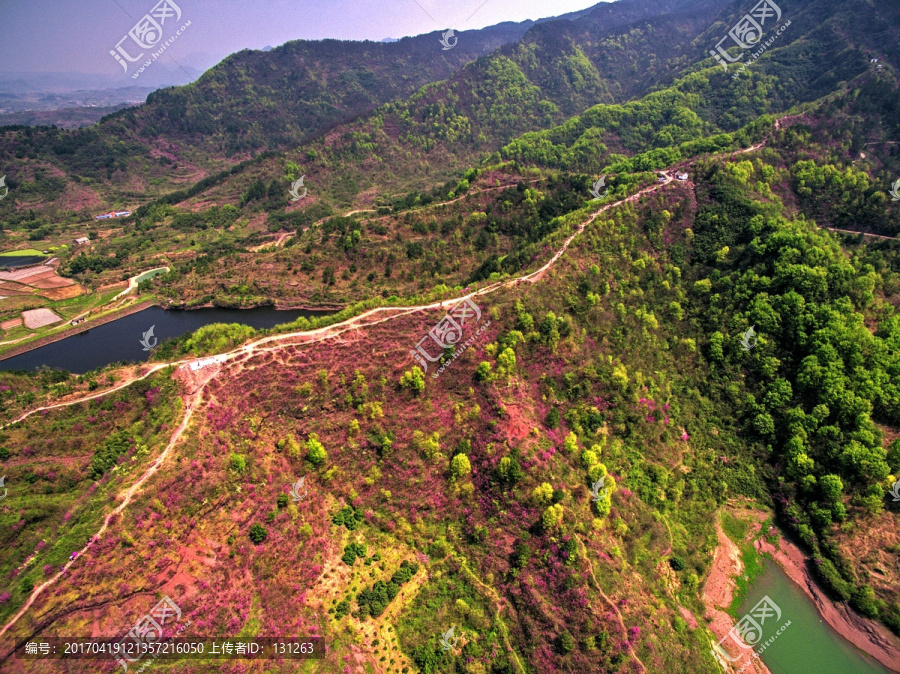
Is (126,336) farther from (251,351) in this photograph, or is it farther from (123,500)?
(123,500)

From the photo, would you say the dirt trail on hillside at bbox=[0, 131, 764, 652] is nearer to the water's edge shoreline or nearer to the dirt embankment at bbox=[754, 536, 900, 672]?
the dirt embankment at bbox=[754, 536, 900, 672]

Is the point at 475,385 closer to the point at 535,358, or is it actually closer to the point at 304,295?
the point at 535,358

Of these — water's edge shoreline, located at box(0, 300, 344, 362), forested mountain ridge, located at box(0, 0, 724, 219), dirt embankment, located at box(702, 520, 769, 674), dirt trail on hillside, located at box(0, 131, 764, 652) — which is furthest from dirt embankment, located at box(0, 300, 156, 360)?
dirt embankment, located at box(702, 520, 769, 674)

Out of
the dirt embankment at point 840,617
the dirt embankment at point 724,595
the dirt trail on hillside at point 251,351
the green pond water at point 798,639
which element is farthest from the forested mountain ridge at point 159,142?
the green pond water at point 798,639

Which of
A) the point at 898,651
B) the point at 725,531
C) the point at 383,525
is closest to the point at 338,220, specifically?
the point at 383,525

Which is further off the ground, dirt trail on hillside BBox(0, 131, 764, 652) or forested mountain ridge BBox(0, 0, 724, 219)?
forested mountain ridge BBox(0, 0, 724, 219)

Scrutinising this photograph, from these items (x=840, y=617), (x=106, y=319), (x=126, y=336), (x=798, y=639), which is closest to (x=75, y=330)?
(x=106, y=319)
